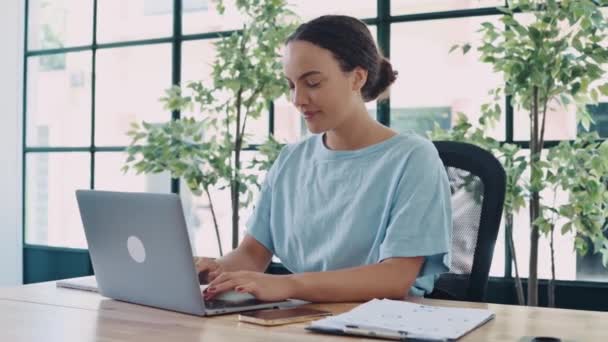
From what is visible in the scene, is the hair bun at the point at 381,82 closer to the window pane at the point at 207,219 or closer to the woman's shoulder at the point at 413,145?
the woman's shoulder at the point at 413,145

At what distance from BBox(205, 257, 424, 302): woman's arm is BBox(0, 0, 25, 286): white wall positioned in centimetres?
381

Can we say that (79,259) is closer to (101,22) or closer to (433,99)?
(101,22)

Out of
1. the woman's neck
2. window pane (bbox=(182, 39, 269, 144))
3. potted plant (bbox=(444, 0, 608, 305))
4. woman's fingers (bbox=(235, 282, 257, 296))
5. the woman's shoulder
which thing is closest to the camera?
woman's fingers (bbox=(235, 282, 257, 296))

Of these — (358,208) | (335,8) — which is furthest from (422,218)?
(335,8)

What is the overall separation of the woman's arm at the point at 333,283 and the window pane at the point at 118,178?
2901 mm

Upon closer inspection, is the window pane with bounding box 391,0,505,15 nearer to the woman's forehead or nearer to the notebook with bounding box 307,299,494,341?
the woman's forehead

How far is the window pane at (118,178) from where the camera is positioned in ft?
14.3

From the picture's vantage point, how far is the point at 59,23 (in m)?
4.84

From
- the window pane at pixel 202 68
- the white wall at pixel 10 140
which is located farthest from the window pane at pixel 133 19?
the white wall at pixel 10 140

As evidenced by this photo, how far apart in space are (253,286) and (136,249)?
216mm

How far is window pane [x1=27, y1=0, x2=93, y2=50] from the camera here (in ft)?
15.4

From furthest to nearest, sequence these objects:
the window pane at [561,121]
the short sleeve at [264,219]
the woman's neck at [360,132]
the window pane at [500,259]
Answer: the window pane at [500,259]
the window pane at [561,121]
the short sleeve at [264,219]
the woman's neck at [360,132]

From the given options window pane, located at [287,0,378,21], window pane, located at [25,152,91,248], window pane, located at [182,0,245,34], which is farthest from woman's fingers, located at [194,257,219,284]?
window pane, located at [25,152,91,248]

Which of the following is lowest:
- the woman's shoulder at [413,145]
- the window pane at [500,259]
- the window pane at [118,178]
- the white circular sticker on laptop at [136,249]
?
the window pane at [500,259]
